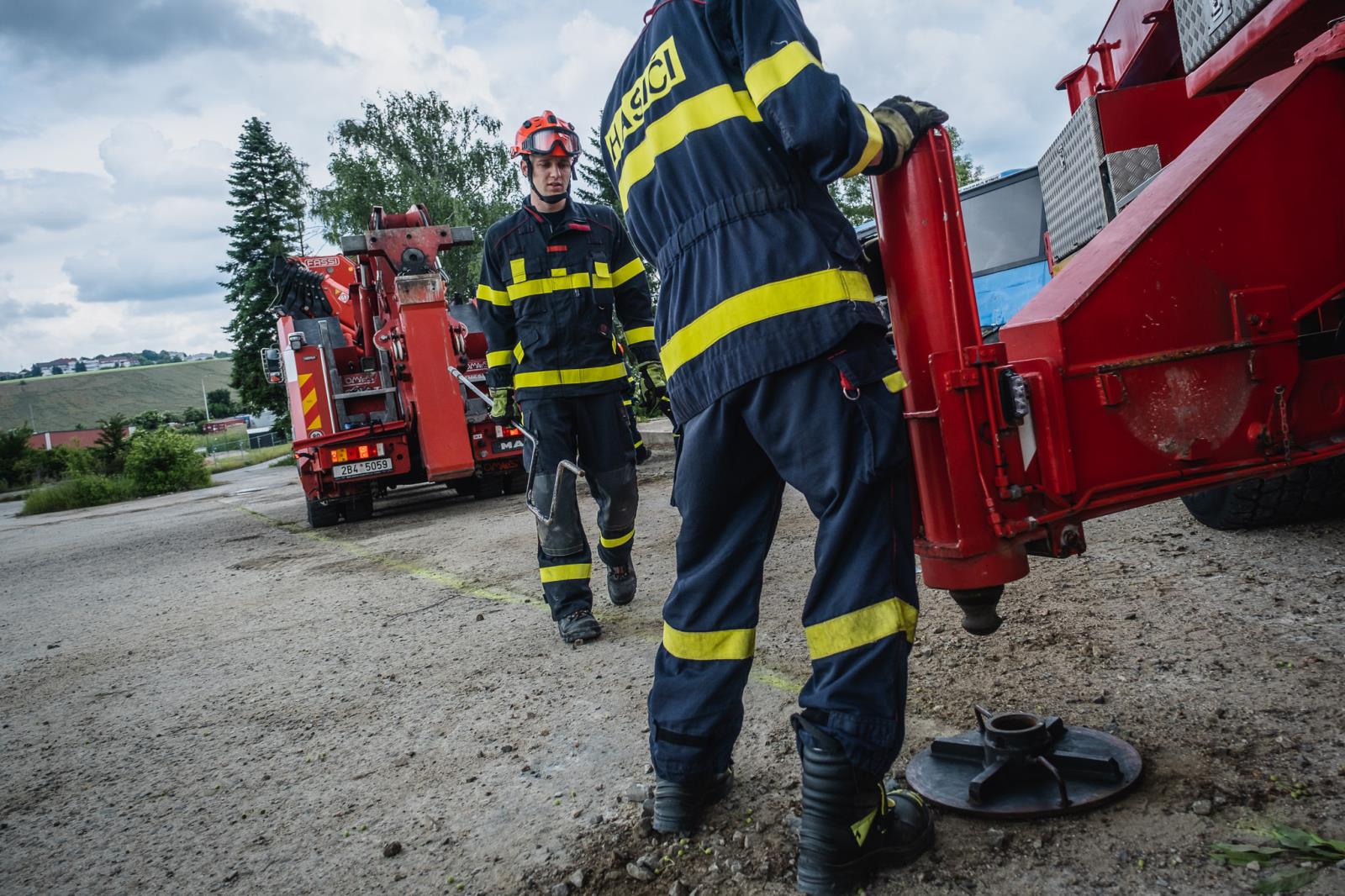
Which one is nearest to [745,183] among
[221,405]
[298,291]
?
[298,291]

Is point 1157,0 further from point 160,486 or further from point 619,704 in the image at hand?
point 160,486

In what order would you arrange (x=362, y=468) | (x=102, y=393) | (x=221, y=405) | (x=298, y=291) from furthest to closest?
(x=102, y=393) < (x=221, y=405) < (x=298, y=291) < (x=362, y=468)

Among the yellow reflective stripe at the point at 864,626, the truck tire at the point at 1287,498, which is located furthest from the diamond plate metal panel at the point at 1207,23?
the yellow reflective stripe at the point at 864,626

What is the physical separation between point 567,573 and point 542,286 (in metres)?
1.18

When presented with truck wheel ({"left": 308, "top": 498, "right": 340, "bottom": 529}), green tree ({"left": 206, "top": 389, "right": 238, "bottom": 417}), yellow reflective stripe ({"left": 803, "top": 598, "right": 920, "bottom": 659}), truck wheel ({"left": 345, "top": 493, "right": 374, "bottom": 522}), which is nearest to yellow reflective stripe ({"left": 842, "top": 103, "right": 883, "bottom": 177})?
yellow reflective stripe ({"left": 803, "top": 598, "right": 920, "bottom": 659})

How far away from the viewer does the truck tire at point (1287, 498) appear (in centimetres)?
Result: 316

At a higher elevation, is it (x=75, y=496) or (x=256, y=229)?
(x=256, y=229)

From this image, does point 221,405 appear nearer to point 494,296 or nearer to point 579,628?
point 494,296

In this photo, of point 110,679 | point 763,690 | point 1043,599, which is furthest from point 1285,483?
point 110,679

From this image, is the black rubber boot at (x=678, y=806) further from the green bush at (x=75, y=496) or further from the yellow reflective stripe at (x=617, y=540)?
the green bush at (x=75, y=496)

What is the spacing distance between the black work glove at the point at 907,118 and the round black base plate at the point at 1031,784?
49.4 inches

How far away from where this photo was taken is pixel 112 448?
2523 cm

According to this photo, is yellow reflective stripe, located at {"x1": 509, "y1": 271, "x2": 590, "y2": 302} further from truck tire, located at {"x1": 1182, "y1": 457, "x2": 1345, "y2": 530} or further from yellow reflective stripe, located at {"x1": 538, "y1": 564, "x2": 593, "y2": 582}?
truck tire, located at {"x1": 1182, "y1": 457, "x2": 1345, "y2": 530}

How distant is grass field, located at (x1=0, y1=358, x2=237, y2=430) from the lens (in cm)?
10294
